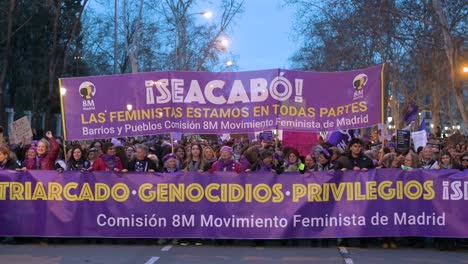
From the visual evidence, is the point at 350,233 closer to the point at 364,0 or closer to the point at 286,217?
the point at 286,217

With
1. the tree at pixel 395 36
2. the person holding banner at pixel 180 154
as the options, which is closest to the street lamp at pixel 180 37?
the tree at pixel 395 36

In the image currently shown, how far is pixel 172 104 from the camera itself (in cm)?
1048

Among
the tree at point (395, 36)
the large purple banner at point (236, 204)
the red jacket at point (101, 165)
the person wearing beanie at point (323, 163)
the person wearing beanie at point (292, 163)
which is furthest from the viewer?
the tree at point (395, 36)

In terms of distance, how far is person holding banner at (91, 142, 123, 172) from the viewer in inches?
420

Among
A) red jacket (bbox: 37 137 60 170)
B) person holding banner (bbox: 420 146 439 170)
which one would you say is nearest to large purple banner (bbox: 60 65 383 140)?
red jacket (bbox: 37 137 60 170)

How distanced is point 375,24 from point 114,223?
17379mm

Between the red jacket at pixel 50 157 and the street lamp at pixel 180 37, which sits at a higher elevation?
the street lamp at pixel 180 37

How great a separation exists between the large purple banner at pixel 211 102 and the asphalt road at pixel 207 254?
5.59 ft

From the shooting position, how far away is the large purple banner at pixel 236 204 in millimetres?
10008

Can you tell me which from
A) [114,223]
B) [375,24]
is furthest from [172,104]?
[375,24]

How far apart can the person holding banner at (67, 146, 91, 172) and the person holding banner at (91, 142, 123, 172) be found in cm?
44

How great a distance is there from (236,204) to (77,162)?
9.42ft

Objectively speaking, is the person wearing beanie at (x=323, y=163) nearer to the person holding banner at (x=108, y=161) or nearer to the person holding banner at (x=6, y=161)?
the person holding banner at (x=108, y=161)

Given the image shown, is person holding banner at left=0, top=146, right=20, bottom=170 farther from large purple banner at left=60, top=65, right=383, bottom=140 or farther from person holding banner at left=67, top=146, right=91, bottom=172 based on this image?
large purple banner at left=60, top=65, right=383, bottom=140
